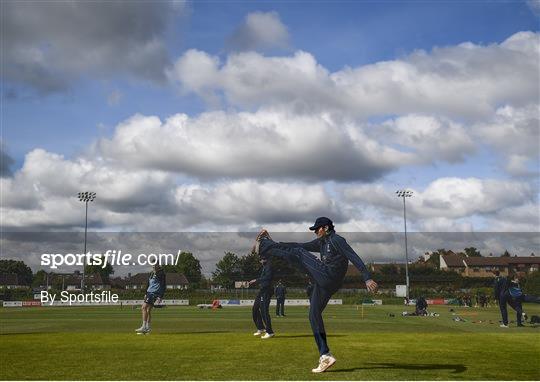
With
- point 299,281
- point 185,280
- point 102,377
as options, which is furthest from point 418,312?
point 185,280

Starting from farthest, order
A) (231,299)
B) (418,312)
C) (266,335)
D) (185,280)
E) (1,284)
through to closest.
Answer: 1. (1,284)
2. (185,280)
3. (231,299)
4. (418,312)
5. (266,335)

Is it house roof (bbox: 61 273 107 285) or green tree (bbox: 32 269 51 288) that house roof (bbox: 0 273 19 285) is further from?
green tree (bbox: 32 269 51 288)

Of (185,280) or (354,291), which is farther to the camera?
(185,280)

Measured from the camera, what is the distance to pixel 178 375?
940 centimetres

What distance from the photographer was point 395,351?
1238cm

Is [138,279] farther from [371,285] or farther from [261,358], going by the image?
[371,285]

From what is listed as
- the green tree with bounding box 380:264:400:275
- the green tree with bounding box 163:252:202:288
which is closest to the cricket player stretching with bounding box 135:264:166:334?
the green tree with bounding box 380:264:400:275

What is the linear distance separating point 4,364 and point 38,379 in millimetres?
2394

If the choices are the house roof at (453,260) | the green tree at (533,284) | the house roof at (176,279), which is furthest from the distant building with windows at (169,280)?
the house roof at (453,260)

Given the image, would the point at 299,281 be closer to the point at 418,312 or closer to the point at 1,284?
the point at 418,312

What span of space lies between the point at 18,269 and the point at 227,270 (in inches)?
4272

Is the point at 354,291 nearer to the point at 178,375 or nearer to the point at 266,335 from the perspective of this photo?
the point at 266,335

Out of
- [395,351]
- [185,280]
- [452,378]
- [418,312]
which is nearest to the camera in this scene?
[452,378]

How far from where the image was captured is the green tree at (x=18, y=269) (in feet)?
551
